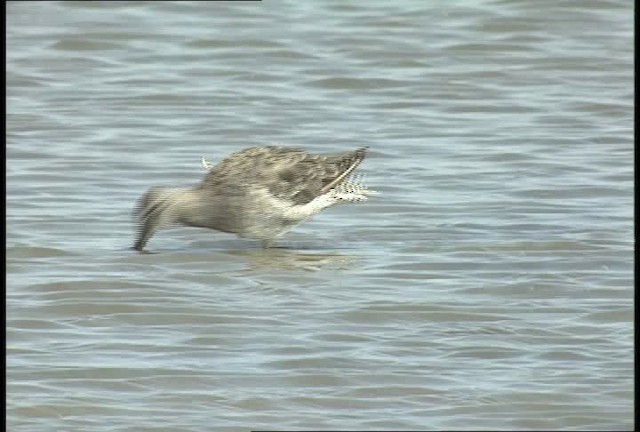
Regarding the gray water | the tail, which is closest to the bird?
the tail

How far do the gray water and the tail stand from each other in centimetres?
11

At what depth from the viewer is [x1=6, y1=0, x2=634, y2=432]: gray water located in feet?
21.6

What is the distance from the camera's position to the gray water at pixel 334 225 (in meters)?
6.59

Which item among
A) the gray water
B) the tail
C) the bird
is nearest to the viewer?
the gray water

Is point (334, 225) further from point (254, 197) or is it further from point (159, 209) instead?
point (159, 209)

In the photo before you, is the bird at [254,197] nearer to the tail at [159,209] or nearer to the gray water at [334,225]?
the tail at [159,209]

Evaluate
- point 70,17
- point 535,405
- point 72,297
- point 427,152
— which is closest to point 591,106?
point 427,152

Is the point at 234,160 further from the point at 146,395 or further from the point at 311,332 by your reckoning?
the point at 146,395

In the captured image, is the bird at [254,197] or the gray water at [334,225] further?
the bird at [254,197]

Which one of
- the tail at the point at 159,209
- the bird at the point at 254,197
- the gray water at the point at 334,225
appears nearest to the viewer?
the gray water at the point at 334,225

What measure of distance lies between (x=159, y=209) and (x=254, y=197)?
16.4 inches

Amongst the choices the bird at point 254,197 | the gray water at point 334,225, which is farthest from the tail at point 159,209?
the gray water at point 334,225

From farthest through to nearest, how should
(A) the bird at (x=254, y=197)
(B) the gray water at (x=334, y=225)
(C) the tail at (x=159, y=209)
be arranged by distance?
(A) the bird at (x=254, y=197) → (C) the tail at (x=159, y=209) → (B) the gray water at (x=334, y=225)

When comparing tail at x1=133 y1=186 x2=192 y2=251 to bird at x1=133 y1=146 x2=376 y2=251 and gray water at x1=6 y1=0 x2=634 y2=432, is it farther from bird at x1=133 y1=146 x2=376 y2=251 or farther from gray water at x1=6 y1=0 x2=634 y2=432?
gray water at x1=6 y1=0 x2=634 y2=432
